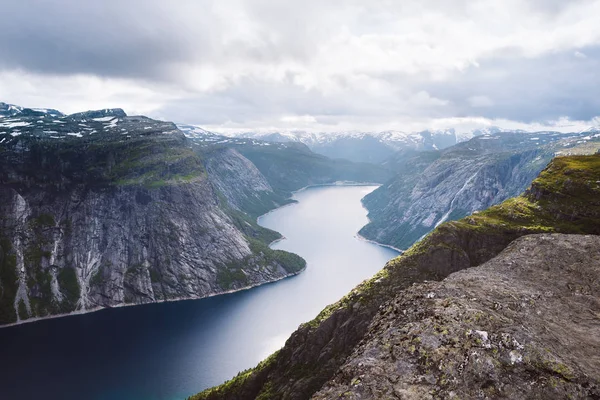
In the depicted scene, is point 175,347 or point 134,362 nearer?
point 134,362

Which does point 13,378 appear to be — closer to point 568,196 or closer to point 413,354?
point 413,354

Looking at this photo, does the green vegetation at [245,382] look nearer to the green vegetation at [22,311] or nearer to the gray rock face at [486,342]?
the gray rock face at [486,342]

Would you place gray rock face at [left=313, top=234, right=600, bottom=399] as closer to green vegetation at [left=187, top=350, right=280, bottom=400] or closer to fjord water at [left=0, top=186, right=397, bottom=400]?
green vegetation at [left=187, top=350, right=280, bottom=400]

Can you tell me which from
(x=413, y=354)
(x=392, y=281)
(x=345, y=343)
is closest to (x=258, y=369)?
(x=345, y=343)

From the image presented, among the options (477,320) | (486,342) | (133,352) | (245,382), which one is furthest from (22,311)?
(486,342)

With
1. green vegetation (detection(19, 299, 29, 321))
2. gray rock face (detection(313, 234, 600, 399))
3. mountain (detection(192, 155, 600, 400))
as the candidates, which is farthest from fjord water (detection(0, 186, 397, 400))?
gray rock face (detection(313, 234, 600, 399))

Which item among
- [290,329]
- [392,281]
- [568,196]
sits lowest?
[290,329]

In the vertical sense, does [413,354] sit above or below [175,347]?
above

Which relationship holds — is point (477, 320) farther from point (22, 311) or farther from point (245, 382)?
point (22, 311)

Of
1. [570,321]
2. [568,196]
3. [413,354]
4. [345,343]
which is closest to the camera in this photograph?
[413,354]
